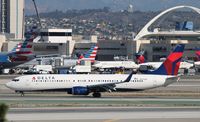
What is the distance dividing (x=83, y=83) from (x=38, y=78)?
16.5 ft

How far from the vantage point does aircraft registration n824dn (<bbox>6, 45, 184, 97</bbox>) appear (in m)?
74.4

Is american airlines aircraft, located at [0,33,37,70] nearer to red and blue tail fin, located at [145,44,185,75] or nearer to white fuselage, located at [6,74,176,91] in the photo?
red and blue tail fin, located at [145,44,185,75]

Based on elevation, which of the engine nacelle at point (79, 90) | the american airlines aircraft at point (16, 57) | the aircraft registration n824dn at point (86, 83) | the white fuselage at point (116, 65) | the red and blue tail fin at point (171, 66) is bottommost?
the white fuselage at point (116, 65)

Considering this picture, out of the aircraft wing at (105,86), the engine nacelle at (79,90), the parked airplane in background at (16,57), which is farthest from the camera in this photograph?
the parked airplane in background at (16,57)

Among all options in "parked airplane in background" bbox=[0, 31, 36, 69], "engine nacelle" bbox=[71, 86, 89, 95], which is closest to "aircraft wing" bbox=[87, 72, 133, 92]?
"engine nacelle" bbox=[71, 86, 89, 95]

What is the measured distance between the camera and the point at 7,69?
148 metres

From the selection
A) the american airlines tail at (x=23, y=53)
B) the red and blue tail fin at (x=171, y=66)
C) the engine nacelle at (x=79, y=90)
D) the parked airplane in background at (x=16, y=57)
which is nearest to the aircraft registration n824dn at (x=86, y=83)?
the engine nacelle at (x=79, y=90)

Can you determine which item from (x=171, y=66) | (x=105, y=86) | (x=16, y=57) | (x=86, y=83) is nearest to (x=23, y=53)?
(x=16, y=57)

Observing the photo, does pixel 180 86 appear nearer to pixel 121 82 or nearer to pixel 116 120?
pixel 121 82

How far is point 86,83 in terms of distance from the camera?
75.8m

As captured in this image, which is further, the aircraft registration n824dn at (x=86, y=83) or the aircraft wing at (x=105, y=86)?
the aircraft wing at (x=105, y=86)

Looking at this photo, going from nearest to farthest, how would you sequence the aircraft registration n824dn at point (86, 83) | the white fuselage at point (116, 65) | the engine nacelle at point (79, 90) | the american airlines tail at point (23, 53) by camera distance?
the engine nacelle at point (79, 90), the aircraft registration n824dn at point (86, 83), the american airlines tail at point (23, 53), the white fuselage at point (116, 65)

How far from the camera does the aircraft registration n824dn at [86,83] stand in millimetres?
74375

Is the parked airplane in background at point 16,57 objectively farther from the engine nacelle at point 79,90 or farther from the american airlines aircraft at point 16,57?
the engine nacelle at point 79,90
